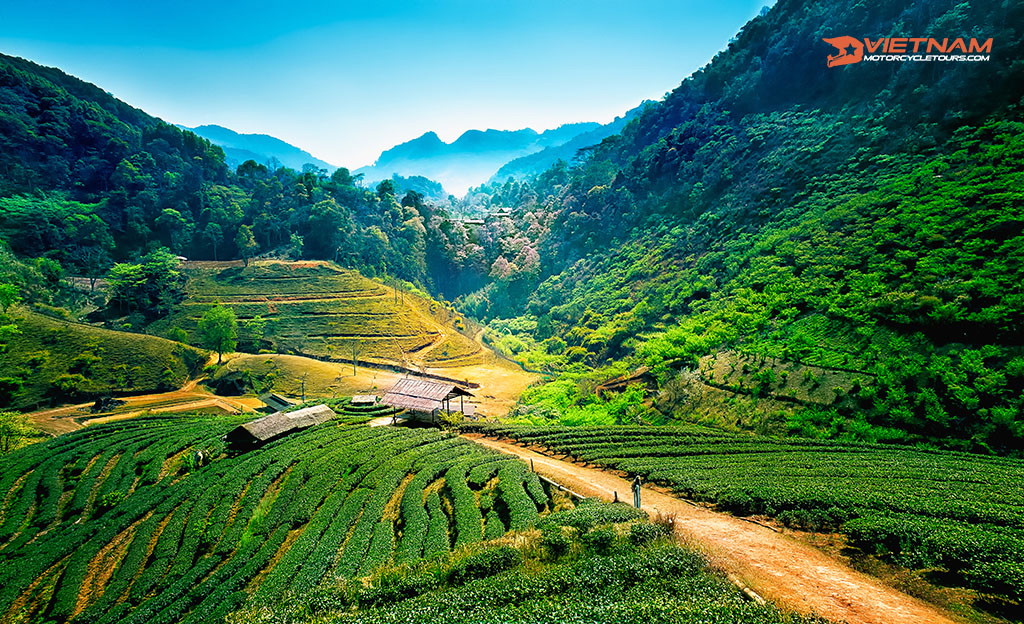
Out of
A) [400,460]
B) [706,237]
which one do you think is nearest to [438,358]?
[706,237]

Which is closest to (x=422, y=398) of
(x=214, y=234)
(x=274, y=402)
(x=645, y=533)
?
Result: (x=274, y=402)

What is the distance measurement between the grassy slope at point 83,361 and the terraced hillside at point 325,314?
662 inches

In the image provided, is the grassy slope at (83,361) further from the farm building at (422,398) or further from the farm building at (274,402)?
the farm building at (422,398)

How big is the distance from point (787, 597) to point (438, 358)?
3138 inches

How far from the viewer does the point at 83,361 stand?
56594mm

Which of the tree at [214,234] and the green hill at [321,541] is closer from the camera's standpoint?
the green hill at [321,541]

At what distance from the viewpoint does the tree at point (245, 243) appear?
4395 inches

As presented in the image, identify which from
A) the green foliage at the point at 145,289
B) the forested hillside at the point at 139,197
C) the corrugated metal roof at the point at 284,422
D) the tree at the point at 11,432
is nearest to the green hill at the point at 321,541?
the corrugated metal roof at the point at 284,422

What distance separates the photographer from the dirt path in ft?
40.6

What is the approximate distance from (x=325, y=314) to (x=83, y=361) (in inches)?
1581

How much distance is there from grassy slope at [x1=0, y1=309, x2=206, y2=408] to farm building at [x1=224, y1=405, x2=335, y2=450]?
36.4 m

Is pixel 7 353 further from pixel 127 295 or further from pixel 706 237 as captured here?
pixel 706 237

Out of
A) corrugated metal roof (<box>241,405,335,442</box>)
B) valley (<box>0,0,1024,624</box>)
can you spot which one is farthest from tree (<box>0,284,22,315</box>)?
corrugated metal roof (<box>241,405,335,442</box>)

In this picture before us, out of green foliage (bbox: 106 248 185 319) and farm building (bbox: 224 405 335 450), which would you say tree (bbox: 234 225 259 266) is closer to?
green foliage (bbox: 106 248 185 319)
